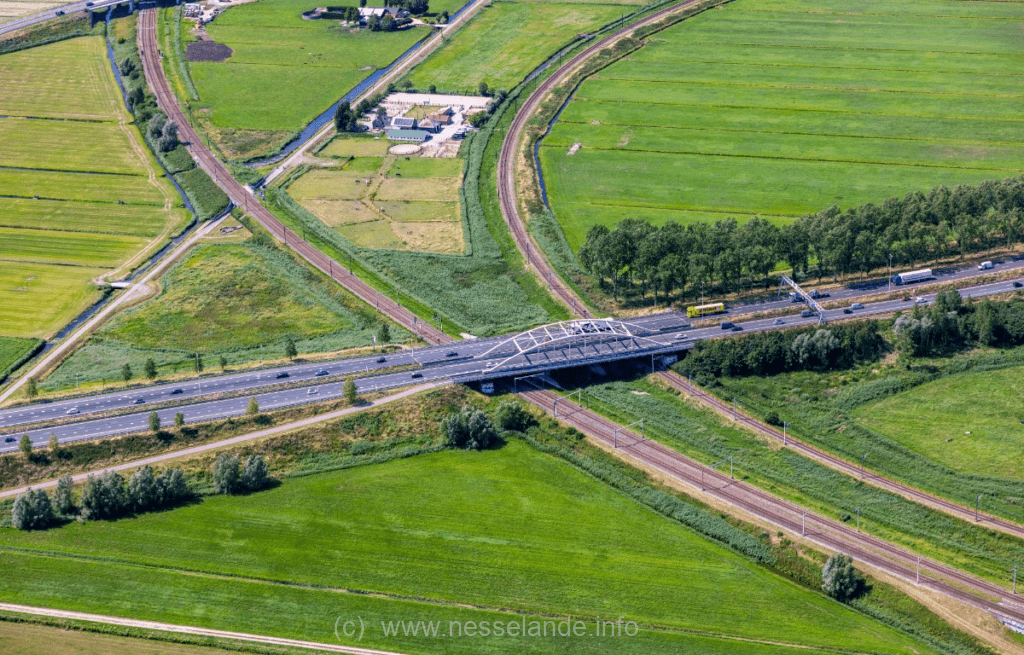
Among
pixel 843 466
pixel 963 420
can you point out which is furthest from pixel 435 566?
pixel 963 420

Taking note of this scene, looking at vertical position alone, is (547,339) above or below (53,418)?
above

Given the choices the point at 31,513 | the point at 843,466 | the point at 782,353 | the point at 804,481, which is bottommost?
the point at 31,513

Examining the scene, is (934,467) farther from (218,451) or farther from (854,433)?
(218,451)

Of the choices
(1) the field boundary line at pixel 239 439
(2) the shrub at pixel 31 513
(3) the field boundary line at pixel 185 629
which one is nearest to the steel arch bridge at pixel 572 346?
(1) the field boundary line at pixel 239 439

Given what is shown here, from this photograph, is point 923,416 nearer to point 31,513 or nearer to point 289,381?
point 289,381

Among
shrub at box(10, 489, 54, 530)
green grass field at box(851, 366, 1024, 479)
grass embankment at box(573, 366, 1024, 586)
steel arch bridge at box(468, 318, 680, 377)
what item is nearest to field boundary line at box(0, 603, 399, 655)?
shrub at box(10, 489, 54, 530)

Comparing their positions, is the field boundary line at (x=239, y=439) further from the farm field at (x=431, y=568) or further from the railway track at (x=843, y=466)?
the railway track at (x=843, y=466)

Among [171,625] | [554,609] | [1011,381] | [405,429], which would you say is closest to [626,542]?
[554,609]

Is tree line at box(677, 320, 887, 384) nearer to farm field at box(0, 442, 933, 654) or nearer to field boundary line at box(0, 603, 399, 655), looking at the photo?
farm field at box(0, 442, 933, 654)
